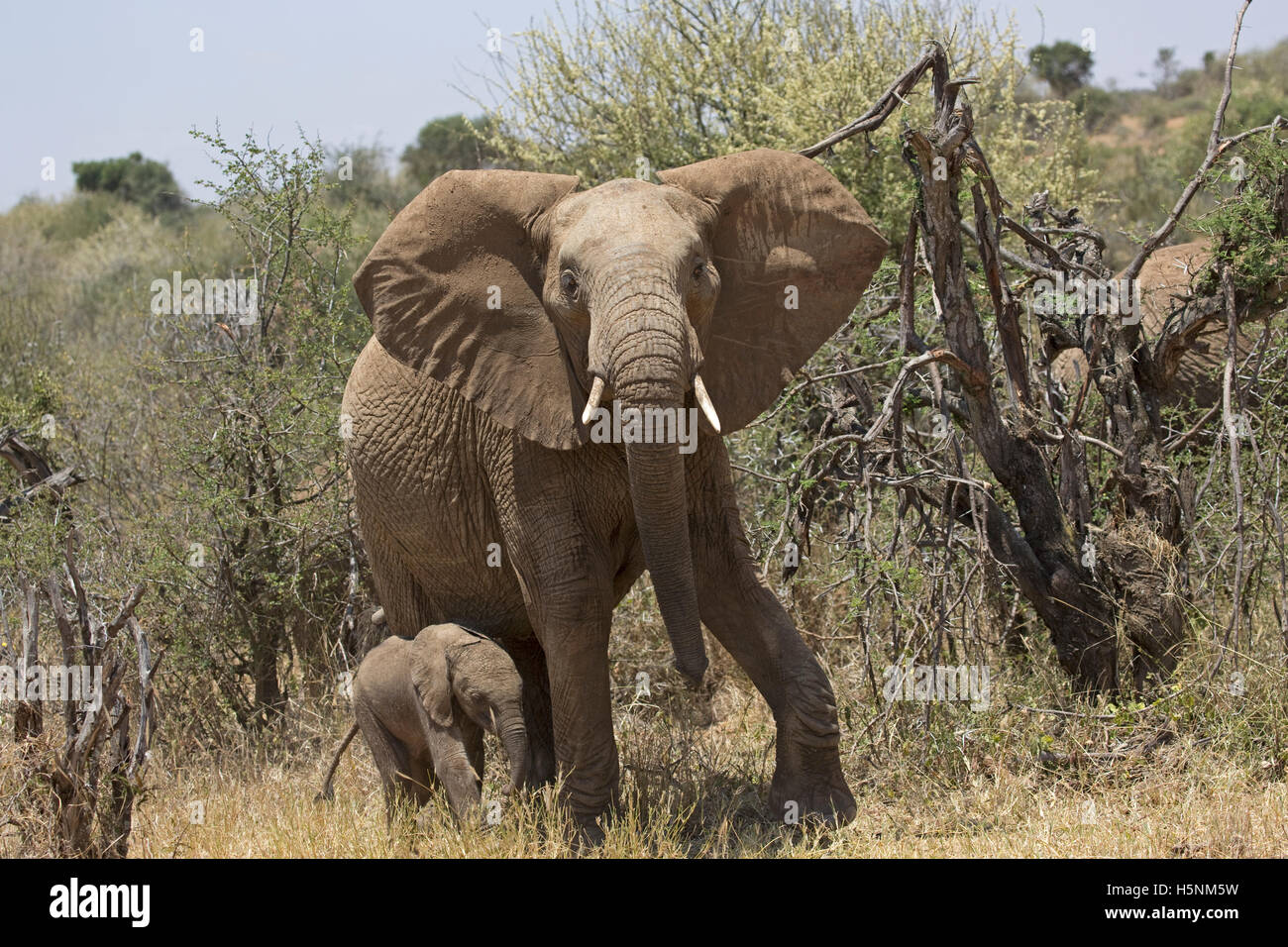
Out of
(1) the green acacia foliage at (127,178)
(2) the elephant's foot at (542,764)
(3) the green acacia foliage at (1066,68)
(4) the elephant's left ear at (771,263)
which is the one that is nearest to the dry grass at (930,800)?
(2) the elephant's foot at (542,764)

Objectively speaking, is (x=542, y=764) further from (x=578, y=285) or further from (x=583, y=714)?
(x=578, y=285)

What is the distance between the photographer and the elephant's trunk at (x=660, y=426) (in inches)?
191

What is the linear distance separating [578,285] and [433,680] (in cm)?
190

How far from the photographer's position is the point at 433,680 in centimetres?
611

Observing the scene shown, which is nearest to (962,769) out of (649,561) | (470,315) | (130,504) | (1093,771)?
(1093,771)

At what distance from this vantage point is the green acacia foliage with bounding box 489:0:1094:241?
41.4 ft

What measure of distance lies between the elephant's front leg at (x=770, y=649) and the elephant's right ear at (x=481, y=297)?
2.46ft

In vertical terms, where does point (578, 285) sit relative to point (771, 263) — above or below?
below

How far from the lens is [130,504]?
32.8 feet

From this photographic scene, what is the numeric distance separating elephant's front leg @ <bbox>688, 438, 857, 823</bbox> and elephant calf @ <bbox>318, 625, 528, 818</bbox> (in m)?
0.95

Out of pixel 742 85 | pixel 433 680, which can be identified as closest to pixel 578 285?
pixel 433 680

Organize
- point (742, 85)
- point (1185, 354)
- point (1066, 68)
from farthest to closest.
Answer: point (1066, 68) → point (742, 85) → point (1185, 354)

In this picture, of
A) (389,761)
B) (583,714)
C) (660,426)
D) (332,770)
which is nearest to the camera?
(660,426)

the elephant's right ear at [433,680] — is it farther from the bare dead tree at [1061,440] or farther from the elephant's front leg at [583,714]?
the bare dead tree at [1061,440]
